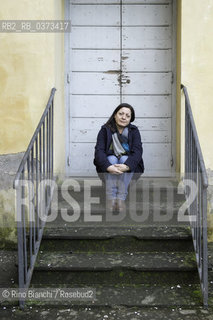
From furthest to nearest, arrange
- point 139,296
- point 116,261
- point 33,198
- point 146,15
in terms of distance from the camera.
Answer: point 146,15
point 33,198
point 116,261
point 139,296

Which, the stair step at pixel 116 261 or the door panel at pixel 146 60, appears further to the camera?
the door panel at pixel 146 60

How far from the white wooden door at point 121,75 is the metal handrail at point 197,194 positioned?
0.71 m

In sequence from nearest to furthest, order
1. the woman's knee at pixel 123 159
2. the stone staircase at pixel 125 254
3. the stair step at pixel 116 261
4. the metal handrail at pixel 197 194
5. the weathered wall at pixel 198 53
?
the metal handrail at pixel 197 194, the stone staircase at pixel 125 254, the stair step at pixel 116 261, the woman's knee at pixel 123 159, the weathered wall at pixel 198 53

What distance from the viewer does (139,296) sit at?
11.0ft

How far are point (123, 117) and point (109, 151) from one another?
1.16ft

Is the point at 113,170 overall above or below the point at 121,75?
below

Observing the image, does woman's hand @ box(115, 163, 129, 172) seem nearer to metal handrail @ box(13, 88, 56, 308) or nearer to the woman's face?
the woman's face

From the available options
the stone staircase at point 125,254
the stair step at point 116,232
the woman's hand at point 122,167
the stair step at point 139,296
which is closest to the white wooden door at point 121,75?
the stone staircase at point 125,254

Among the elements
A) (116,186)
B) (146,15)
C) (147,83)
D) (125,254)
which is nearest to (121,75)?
(147,83)

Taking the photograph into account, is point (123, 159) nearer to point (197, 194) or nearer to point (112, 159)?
point (112, 159)

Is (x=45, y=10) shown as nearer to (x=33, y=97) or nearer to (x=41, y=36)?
(x=41, y=36)

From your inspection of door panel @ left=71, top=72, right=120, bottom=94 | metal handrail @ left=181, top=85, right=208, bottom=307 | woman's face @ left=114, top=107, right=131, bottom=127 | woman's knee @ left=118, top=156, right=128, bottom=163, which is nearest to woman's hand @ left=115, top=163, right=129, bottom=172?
woman's knee @ left=118, top=156, right=128, bottom=163

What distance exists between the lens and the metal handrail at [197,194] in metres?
3.24

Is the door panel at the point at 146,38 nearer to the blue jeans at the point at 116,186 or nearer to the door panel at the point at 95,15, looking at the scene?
the door panel at the point at 95,15
